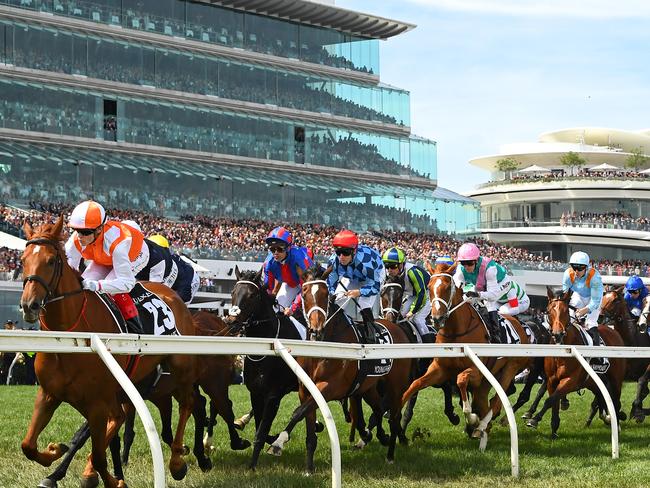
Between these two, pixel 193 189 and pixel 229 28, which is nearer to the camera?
pixel 193 189

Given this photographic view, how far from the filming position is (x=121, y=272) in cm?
724

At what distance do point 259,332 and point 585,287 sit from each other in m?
5.03

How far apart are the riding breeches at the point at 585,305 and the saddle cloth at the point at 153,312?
5.96m

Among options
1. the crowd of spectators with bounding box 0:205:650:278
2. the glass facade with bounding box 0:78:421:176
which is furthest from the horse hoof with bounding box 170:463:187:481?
the glass facade with bounding box 0:78:421:176

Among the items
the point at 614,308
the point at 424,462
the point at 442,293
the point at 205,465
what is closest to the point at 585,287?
the point at 614,308

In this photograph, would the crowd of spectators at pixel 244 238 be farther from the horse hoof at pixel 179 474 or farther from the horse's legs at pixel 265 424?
the horse hoof at pixel 179 474

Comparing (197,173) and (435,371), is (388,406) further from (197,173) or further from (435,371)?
(197,173)

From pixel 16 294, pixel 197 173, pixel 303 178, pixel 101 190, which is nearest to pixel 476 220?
pixel 303 178

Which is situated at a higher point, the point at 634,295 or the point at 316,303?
the point at 316,303

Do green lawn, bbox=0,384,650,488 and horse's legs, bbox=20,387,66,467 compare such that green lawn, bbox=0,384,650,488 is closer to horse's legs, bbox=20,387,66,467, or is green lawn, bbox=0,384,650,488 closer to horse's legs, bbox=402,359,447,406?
horse's legs, bbox=402,359,447,406

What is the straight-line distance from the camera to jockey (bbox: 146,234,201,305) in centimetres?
918

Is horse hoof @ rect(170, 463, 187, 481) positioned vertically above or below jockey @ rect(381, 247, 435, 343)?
below

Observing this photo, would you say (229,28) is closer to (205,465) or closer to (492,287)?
(492,287)

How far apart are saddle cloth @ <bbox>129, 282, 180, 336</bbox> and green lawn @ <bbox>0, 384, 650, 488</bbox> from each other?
3.38 ft
